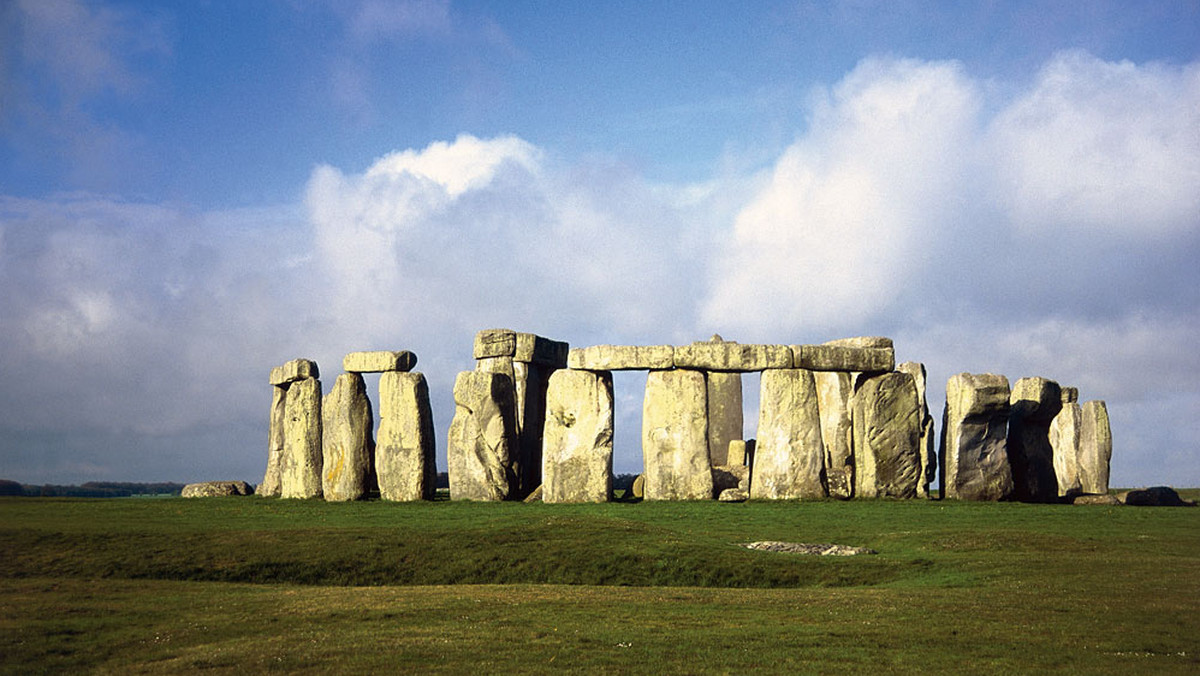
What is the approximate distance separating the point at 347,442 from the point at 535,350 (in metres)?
5.55

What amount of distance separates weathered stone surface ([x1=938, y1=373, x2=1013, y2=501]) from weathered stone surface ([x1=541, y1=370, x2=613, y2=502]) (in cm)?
803

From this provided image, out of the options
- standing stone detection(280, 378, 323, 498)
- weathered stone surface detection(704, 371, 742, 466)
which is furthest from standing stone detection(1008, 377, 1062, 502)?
standing stone detection(280, 378, 323, 498)

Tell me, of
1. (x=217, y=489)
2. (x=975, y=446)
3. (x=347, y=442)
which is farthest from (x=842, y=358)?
(x=217, y=489)

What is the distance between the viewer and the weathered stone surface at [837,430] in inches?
1056

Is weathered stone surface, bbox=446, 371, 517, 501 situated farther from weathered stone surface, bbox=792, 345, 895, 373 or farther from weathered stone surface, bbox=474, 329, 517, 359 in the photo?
weathered stone surface, bbox=792, 345, 895, 373

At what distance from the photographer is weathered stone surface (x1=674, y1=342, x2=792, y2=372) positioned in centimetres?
2680

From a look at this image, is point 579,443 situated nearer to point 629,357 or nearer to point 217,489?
point 629,357

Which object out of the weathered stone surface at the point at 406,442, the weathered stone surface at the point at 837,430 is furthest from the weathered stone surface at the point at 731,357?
the weathered stone surface at the point at 406,442

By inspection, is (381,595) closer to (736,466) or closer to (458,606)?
(458,606)

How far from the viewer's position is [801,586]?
53.1ft

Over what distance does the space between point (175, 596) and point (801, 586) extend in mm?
8497

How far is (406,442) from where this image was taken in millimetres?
27297

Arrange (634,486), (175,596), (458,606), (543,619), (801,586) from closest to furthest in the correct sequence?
1. (543,619)
2. (458,606)
3. (175,596)
4. (801,586)
5. (634,486)

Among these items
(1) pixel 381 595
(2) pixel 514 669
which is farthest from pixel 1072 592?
(1) pixel 381 595
